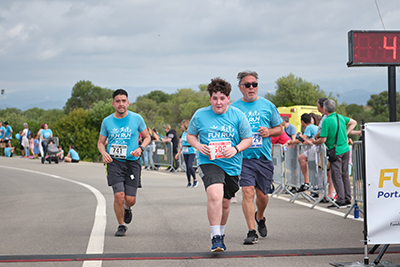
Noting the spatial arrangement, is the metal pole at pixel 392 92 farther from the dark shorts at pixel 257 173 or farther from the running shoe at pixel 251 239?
the running shoe at pixel 251 239

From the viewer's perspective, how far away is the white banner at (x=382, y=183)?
5.52 meters

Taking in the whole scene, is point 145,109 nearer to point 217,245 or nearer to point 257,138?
point 257,138

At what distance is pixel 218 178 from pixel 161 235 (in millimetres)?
1785

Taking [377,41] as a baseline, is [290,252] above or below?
below

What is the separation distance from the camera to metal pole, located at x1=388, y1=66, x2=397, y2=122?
7.22 meters

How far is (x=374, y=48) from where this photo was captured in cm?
772

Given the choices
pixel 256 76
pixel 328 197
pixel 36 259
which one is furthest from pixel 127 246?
pixel 328 197

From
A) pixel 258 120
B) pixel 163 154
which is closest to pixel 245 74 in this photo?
pixel 258 120

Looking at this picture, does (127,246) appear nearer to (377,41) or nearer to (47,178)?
(377,41)

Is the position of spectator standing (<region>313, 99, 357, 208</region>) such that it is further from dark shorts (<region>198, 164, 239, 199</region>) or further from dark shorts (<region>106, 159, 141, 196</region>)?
dark shorts (<region>198, 164, 239, 199</region>)

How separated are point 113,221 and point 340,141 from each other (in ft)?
15.9

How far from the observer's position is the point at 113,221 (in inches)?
354

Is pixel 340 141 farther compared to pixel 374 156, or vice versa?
pixel 340 141

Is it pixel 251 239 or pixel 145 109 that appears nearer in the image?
pixel 251 239
